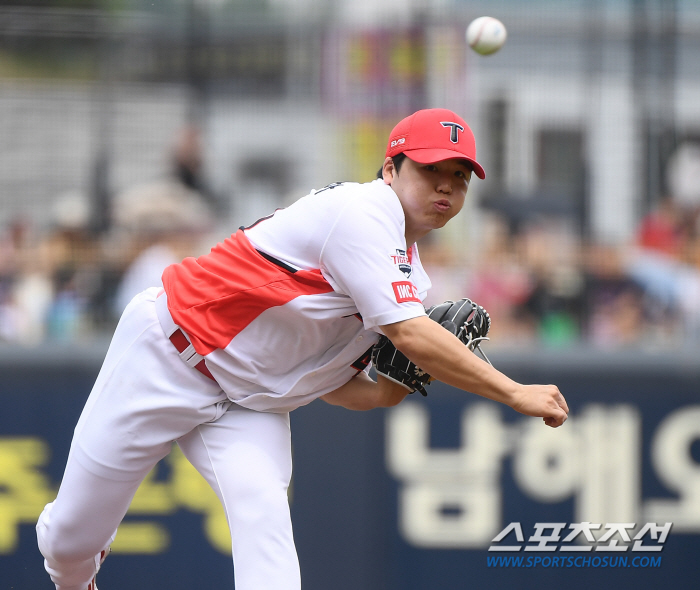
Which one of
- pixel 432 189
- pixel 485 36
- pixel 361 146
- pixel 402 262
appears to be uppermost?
pixel 485 36

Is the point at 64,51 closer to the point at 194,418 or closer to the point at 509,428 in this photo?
the point at 194,418

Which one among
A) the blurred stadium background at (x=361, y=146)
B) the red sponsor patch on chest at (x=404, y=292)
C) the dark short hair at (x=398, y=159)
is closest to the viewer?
the red sponsor patch on chest at (x=404, y=292)

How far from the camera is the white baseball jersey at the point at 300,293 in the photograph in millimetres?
2926

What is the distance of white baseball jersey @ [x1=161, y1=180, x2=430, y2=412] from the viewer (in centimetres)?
293

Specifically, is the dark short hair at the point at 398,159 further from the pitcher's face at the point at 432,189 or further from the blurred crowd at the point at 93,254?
the blurred crowd at the point at 93,254

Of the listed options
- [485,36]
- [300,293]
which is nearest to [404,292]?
[300,293]

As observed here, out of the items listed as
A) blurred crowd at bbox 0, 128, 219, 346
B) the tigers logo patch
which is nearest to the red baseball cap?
the tigers logo patch

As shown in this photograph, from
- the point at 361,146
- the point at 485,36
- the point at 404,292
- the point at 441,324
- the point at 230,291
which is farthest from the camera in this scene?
the point at 361,146

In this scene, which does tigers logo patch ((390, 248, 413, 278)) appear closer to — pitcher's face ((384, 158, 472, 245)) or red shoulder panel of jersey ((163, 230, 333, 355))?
pitcher's face ((384, 158, 472, 245))

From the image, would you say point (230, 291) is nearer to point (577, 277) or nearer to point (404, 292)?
point (404, 292)

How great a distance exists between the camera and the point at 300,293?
3.10 m

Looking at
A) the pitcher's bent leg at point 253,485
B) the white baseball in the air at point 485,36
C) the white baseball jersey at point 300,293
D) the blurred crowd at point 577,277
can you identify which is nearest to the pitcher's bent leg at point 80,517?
the pitcher's bent leg at point 253,485

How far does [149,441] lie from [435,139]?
4.78 feet

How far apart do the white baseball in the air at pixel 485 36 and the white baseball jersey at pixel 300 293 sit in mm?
1679
